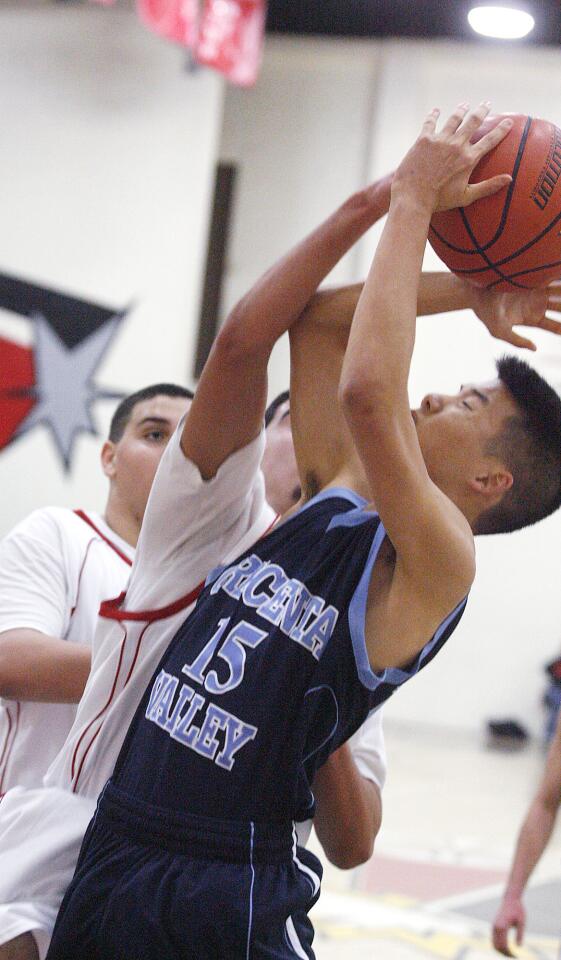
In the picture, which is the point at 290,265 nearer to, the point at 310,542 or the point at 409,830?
the point at 310,542

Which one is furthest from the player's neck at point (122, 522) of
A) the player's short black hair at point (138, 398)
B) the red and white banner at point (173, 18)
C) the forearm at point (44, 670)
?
the red and white banner at point (173, 18)

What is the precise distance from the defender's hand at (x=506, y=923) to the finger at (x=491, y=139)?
2137mm

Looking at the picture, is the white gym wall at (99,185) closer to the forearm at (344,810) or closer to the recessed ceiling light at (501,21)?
the recessed ceiling light at (501,21)

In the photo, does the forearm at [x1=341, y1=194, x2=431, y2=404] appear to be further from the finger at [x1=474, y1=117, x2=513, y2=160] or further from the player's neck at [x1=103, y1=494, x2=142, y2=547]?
the player's neck at [x1=103, y1=494, x2=142, y2=547]

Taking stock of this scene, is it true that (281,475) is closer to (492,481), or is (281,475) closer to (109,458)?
(109,458)

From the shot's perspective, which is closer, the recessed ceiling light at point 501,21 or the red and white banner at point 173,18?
the red and white banner at point 173,18

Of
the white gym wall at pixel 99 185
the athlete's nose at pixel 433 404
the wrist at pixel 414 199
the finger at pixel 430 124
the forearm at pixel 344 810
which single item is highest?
the white gym wall at pixel 99 185

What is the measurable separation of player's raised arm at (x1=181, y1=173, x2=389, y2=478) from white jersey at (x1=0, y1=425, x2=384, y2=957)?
0.12ft

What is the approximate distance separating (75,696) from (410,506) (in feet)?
2.99

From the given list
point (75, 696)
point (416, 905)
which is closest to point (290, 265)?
point (75, 696)

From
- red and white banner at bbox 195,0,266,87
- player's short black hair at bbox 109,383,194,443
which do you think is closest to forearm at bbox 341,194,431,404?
player's short black hair at bbox 109,383,194,443

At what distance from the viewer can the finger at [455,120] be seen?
1.74 meters

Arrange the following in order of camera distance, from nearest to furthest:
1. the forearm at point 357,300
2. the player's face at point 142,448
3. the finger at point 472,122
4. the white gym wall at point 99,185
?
the finger at point 472,122
the forearm at point 357,300
the player's face at point 142,448
the white gym wall at point 99,185

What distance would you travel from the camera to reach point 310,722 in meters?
1.69
